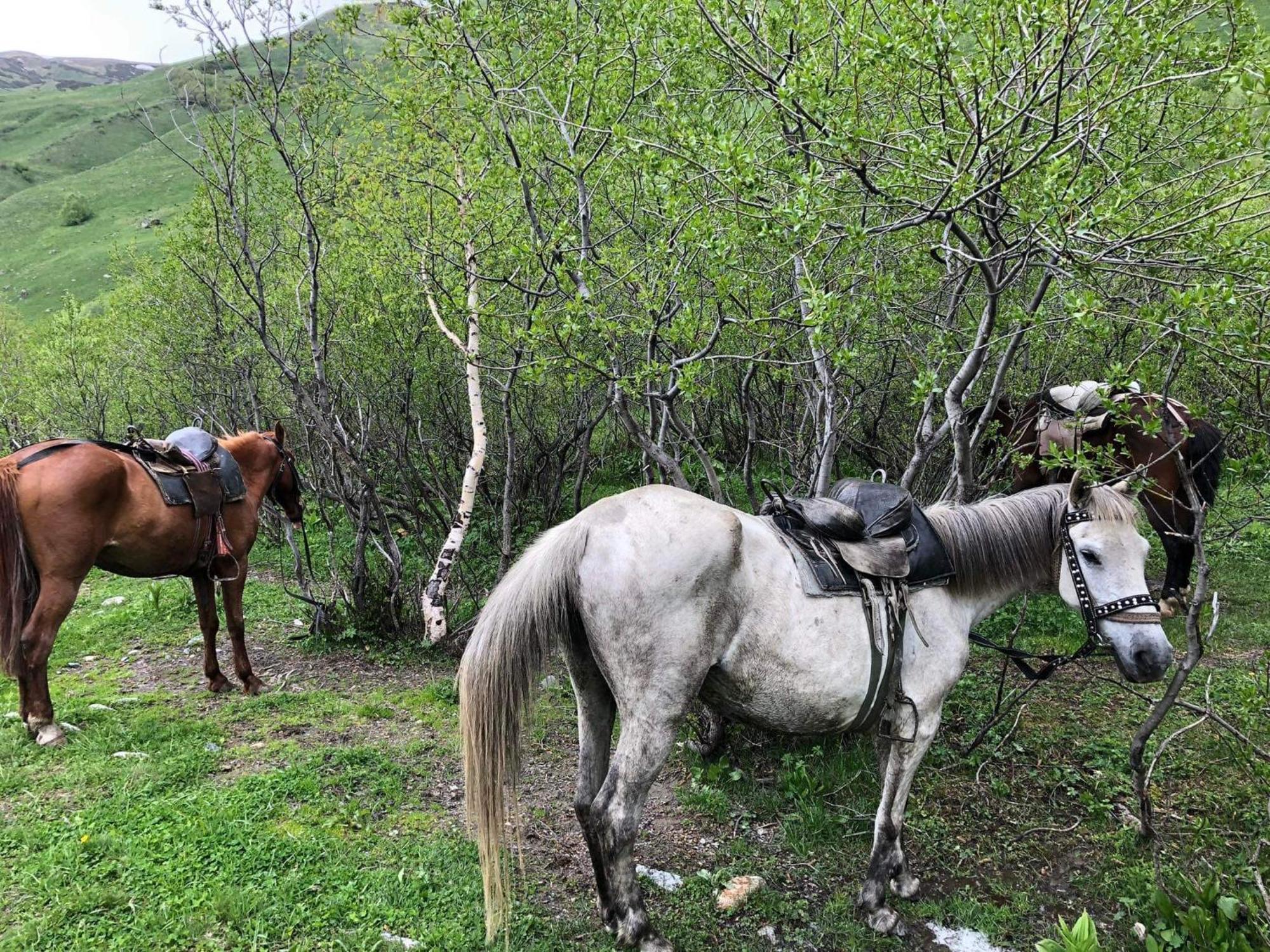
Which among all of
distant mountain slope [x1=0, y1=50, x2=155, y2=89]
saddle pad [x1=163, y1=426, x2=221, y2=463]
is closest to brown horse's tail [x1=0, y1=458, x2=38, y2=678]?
saddle pad [x1=163, y1=426, x2=221, y2=463]

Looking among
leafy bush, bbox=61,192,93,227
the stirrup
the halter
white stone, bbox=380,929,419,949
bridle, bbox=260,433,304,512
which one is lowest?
white stone, bbox=380,929,419,949

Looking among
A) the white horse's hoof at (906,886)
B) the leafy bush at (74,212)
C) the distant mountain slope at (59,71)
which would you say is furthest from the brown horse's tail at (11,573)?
the distant mountain slope at (59,71)

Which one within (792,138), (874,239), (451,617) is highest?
(792,138)

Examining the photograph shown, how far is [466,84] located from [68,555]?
4082mm

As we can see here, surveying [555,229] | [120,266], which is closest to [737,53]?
[555,229]

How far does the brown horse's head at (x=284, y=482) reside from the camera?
614 cm

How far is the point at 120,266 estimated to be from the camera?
41.5ft

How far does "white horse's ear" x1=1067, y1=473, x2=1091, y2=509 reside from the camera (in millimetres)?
3074

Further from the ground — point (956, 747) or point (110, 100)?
point (110, 100)

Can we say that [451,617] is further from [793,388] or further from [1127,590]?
[1127,590]

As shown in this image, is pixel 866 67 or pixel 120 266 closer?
pixel 866 67

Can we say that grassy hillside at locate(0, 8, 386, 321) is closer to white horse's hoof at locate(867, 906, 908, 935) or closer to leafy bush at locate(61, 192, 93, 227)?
leafy bush at locate(61, 192, 93, 227)

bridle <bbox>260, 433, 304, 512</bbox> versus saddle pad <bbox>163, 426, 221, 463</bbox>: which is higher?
saddle pad <bbox>163, 426, 221, 463</bbox>

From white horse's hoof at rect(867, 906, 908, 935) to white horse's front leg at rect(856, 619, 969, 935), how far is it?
1cm
